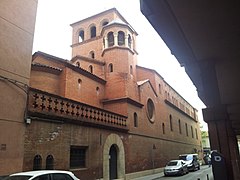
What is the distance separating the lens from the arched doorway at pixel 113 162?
51.5 ft

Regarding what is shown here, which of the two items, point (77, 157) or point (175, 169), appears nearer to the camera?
point (77, 157)

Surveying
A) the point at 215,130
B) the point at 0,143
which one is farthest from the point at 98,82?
the point at 215,130

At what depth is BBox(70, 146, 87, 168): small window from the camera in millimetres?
12234

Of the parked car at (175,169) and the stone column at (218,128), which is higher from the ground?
the stone column at (218,128)

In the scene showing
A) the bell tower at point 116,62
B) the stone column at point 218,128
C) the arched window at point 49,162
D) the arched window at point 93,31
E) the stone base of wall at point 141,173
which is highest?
the arched window at point 93,31

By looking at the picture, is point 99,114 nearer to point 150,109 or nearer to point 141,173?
point 141,173

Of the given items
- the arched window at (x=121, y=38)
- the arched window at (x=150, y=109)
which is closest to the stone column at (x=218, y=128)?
the arched window at (x=121, y=38)

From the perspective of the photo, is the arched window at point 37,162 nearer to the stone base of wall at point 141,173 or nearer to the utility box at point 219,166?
the utility box at point 219,166

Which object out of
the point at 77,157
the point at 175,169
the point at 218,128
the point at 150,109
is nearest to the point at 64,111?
the point at 77,157

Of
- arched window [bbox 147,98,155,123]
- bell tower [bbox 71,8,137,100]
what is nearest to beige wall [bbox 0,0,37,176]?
bell tower [bbox 71,8,137,100]

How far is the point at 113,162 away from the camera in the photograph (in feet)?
52.8

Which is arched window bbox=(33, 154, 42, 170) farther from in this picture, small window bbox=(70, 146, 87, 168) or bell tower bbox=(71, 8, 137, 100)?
bell tower bbox=(71, 8, 137, 100)

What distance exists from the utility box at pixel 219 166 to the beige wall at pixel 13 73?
7.36 m

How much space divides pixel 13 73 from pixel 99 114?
6.47 meters
